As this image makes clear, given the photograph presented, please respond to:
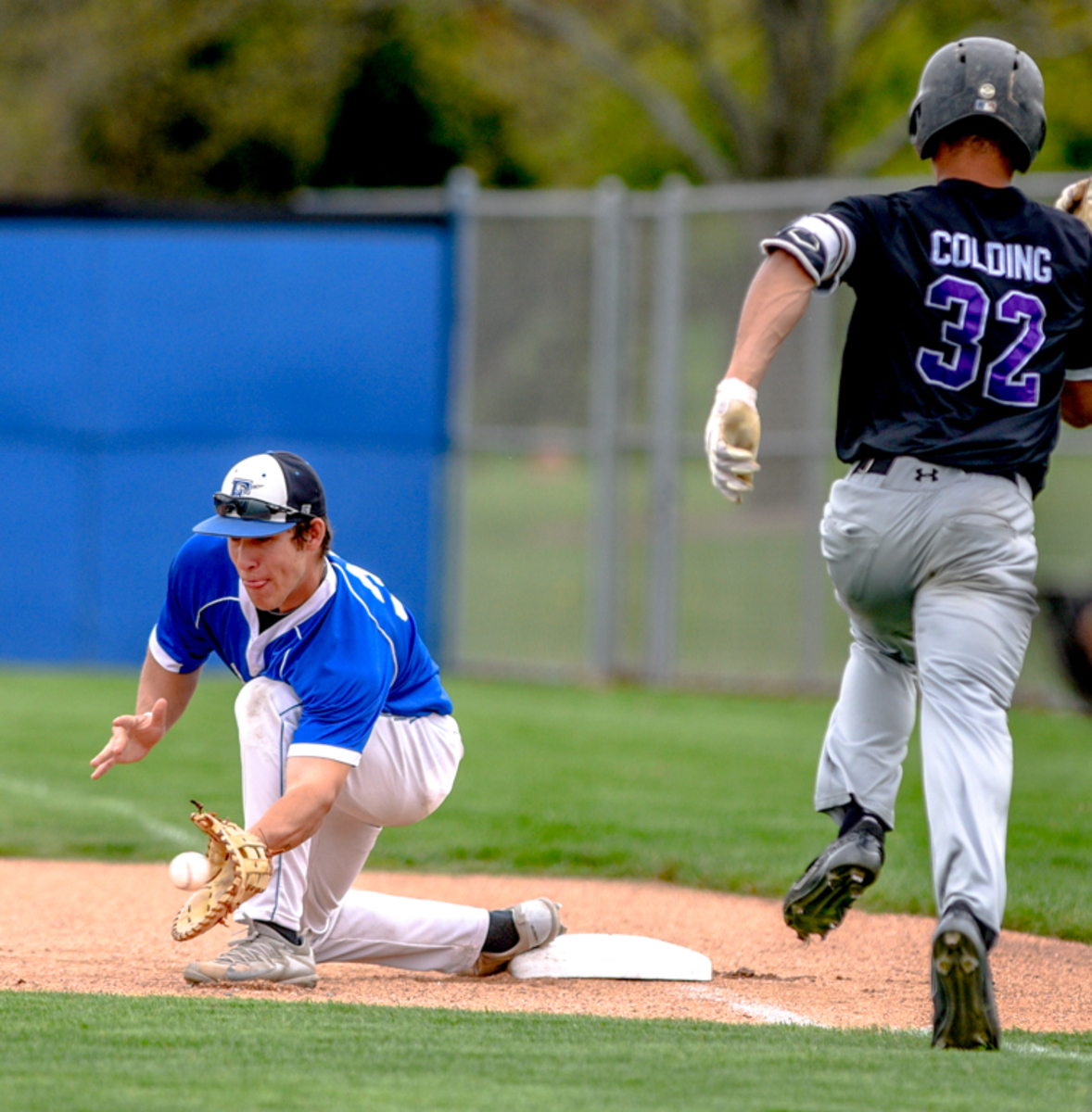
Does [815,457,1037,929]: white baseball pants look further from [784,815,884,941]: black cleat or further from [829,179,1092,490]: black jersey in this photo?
[784,815,884,941]: black cleat

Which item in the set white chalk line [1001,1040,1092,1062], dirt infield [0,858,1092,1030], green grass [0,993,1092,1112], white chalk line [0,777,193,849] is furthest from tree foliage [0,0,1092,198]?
green grass [0,993,1092,1112]

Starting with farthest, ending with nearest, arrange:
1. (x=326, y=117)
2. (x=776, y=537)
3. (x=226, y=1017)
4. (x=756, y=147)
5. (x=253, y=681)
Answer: (x=326, y=117) < (x=756, y=147) < (x=776, y=537) < (x=253, y=681) < (x=226, y=1017)

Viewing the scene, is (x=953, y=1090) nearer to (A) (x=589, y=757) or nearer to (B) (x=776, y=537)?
(A) (x=589, y=757)

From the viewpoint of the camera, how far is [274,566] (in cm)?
422

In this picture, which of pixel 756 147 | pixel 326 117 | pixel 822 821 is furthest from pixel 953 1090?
pixel 326 117

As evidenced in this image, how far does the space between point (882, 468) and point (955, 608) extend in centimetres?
36

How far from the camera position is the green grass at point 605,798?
696 cm

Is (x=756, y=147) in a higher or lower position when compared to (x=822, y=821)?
higher

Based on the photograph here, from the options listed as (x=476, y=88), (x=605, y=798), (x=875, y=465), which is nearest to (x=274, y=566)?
(x=875, y=465)

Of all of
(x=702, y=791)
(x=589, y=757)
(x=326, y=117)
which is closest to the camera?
(x=702, y=791)

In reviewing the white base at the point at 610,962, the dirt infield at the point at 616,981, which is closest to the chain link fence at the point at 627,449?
the dirt infield at the point at 616,981

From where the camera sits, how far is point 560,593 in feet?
46.6

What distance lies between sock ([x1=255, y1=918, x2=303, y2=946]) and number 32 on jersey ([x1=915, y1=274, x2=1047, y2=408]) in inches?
82.6

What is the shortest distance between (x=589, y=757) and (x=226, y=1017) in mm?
6175
